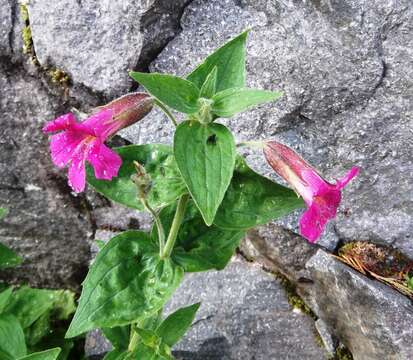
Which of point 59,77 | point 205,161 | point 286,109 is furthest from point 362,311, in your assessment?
point 59,77

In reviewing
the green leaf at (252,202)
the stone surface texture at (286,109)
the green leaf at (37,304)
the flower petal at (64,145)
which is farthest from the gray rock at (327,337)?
the flower petal at (64,145)

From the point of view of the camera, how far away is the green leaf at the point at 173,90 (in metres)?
1.49

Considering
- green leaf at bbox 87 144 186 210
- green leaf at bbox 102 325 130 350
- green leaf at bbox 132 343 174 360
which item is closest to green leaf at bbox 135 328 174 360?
green leaf at bbox 132 343 174 360

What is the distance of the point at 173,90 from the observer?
1537 mm

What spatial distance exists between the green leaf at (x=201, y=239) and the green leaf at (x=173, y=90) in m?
0.48

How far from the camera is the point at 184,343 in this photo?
2.44m

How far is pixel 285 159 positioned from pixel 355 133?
0.60m

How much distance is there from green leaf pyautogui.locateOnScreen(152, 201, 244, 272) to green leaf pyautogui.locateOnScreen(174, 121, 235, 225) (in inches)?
17.6

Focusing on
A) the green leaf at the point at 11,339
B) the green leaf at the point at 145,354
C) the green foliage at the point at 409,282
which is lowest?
the green foliage at the point at 409,282

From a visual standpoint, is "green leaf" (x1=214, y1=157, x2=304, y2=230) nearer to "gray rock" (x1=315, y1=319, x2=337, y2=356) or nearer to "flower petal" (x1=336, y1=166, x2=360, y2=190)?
"flower petal" (x1=336, y1=166, x2=360, y2=190)

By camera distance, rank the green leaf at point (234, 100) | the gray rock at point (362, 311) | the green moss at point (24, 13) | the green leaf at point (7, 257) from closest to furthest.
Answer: the green leaf at point (234, 100) < the gray rock at point (362, 311) < the green moss at point (24, 13) < the green leaf at point (7, 257)

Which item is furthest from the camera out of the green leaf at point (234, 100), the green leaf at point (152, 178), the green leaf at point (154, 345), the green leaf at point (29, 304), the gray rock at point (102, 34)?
the green leaf at point (29, 304)

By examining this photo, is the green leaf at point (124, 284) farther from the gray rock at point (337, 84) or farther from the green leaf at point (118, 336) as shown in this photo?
the gray rock at point (337, 84)

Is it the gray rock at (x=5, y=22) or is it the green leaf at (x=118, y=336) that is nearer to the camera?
the green leaf at (x=118, y=336)
